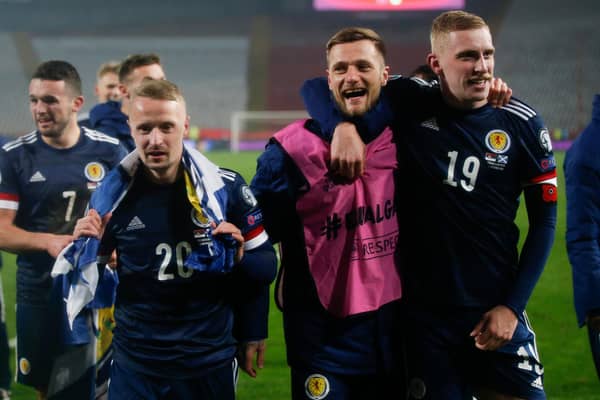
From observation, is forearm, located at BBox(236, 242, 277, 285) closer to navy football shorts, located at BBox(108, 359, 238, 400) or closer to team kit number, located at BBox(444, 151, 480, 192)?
navy football shorts, located at BBox(108, 359, 238, 400)

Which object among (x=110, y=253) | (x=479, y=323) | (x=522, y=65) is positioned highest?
(x=522, y=65)

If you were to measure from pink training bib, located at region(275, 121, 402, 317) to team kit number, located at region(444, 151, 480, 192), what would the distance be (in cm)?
22

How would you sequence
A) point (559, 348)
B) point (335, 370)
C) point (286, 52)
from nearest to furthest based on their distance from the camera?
point (335, 370), point (559, 348), point (286, 52)

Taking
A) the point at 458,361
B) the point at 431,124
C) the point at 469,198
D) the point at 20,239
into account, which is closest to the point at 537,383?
the point at 458,361

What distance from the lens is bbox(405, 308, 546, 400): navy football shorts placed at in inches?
105

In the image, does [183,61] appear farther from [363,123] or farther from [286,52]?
[363,123]

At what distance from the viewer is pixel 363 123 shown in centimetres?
264

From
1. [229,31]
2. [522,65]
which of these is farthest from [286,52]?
[522,65]

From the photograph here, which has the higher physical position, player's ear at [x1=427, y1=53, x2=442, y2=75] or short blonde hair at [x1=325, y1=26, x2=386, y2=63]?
short blonde hair at [x1=325, y1=26, x2=386, y2=63]

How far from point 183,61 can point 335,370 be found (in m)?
30.4

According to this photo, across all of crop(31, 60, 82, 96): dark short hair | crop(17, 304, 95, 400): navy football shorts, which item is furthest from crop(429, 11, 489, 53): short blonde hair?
crop(17, 304, 95, 400): navy football shorts

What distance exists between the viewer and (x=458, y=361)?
8.86ft

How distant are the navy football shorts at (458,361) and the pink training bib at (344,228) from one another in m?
0.19

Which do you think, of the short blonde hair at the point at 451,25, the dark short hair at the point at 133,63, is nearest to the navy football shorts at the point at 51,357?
the dark short hair at the point at 133,63
